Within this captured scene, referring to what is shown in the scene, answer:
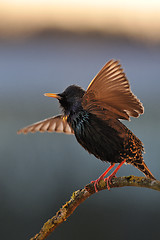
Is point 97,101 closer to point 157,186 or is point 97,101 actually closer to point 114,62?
point 114,62

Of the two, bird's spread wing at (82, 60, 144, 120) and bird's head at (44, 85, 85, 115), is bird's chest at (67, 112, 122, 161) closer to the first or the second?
bird's head at (44, 85, 85, 115)

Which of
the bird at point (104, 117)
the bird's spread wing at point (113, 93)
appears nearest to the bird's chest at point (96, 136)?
the bird at point (104, 117)

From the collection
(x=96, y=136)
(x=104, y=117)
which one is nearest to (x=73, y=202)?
(x=96, y=136)

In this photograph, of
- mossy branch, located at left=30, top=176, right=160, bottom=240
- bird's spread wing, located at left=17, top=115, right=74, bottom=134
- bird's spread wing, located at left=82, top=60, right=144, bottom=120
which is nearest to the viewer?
bird's spread wing, located at left=82, top=60, right=144, bottom=120

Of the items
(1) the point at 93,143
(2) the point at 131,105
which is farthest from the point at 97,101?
(1) the point at 93,143

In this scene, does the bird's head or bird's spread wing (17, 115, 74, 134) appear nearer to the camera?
the bird's head

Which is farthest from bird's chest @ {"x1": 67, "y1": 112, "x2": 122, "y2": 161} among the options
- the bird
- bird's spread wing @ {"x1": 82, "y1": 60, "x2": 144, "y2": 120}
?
bird's spread wing @ {"x1": 82, "y1": 60, "x2": 144, "y2": 120}

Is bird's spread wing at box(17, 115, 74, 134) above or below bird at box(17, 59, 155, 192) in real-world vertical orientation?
above

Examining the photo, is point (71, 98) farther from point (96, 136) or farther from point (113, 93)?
point (113, 93)
